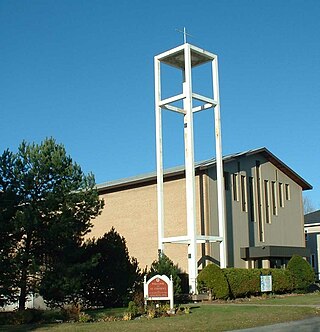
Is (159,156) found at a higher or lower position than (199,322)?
higher

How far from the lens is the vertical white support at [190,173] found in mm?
33750

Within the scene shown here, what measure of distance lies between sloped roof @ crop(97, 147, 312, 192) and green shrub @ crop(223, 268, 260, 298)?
7125mm

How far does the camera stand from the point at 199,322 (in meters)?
19.8

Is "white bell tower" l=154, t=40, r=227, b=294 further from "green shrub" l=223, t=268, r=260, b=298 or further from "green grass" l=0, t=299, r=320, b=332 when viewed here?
"green grass" l=0, t=299, r=320, b=332

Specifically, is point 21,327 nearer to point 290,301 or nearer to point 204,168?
point 290,301

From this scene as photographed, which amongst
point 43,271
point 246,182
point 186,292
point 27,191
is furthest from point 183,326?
point 246,182

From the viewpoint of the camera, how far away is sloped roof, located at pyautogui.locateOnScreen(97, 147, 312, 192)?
39.1 m

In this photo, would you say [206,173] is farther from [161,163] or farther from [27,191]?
[27,191]

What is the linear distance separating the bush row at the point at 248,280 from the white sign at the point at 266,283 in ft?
0.91

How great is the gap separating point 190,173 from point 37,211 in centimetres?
1105

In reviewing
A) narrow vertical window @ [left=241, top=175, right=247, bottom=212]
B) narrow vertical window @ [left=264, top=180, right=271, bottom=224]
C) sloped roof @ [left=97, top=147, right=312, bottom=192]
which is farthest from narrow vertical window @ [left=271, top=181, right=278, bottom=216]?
narrow vertical window @ [left=241, top=175, right=247, bottom=212]

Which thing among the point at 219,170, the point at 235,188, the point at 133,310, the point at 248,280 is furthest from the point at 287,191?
the point at 133,310

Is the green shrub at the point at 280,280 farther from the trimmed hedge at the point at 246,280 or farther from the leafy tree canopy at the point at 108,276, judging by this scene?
the leafy tree canopy at the point at 108,276

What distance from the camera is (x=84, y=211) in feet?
94.5
